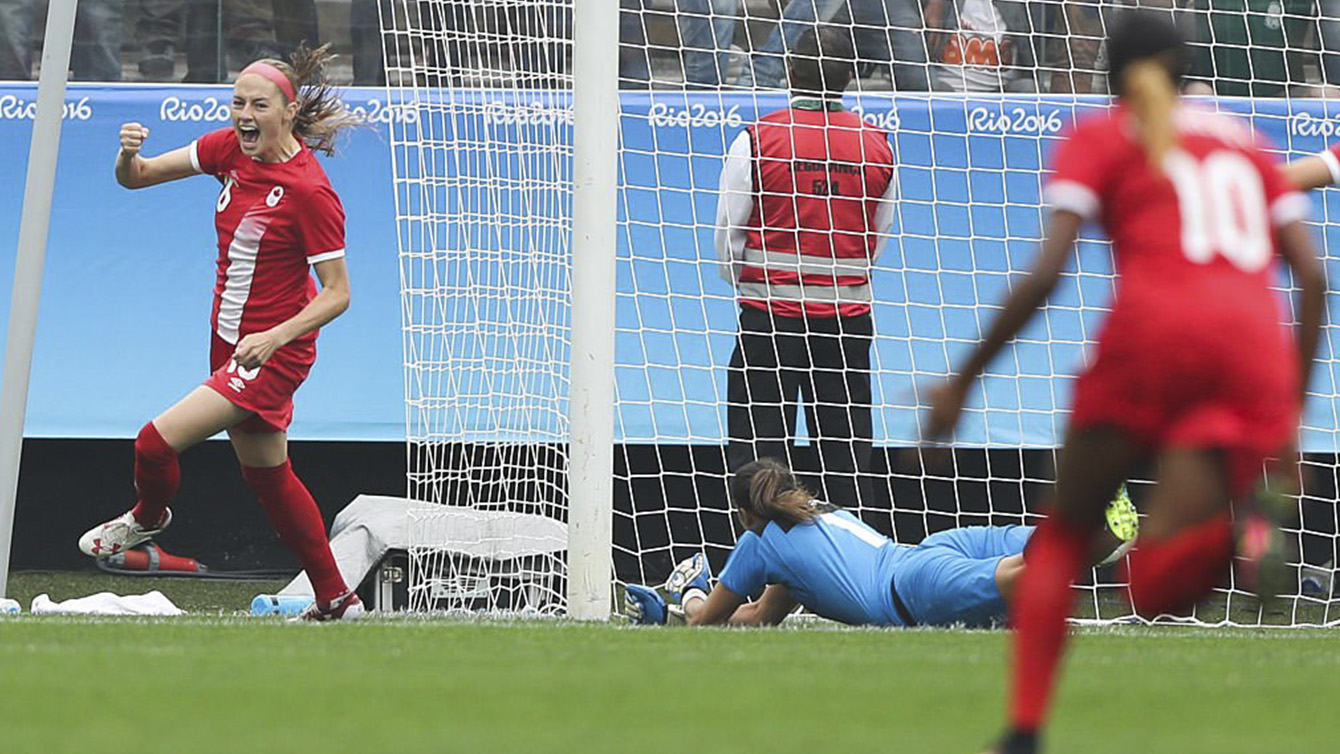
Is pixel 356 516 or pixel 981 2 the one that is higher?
pixel 981 2

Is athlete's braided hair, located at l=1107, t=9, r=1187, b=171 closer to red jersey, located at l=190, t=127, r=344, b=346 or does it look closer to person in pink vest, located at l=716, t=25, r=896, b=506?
red jersey, located at l=190, t=127, r=344, b=346

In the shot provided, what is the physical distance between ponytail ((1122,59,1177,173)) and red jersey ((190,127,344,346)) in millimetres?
4401

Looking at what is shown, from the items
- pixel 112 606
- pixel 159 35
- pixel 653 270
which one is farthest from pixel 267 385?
pixel 159 35

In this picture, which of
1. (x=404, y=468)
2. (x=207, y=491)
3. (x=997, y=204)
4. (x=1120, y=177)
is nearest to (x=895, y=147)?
(x=997, y=204)

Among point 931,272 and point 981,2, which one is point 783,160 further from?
point 981,2

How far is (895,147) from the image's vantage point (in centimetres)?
1034

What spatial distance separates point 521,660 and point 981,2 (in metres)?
5.47

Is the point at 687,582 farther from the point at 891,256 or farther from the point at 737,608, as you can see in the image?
the point at 891,256

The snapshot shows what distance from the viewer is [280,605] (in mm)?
8922

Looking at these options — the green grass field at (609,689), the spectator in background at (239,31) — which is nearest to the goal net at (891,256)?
the spectator in background at (239,31)

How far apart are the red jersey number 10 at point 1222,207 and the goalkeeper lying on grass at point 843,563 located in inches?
156

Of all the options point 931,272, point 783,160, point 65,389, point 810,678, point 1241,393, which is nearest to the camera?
point 1241,393

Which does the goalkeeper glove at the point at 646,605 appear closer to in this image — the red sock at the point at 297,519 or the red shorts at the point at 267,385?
the red sock at the point at 297,519

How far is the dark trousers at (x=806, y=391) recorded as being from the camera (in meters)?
9.38
